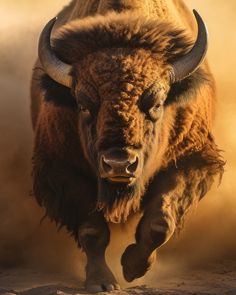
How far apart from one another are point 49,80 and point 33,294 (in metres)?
1.66

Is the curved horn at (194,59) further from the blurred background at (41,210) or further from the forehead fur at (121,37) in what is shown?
the blurred background at (41,210)

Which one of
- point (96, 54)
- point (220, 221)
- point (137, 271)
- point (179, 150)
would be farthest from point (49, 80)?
point (220, 221)

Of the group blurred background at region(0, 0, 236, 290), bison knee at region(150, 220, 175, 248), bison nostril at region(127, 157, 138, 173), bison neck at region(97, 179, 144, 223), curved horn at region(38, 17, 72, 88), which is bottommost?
blurred background at region(0, 0, 236, 290)

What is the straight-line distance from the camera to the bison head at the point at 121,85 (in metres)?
6.75

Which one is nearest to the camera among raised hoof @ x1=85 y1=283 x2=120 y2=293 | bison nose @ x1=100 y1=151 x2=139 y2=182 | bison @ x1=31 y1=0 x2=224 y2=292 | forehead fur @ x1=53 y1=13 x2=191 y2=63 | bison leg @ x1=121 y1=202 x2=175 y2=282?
bison nose @ x1=100 y1=151 x2=139 y2=182

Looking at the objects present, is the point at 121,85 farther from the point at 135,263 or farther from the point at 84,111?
the point at 135,263

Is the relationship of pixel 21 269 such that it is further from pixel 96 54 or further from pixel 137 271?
pixel 96 54

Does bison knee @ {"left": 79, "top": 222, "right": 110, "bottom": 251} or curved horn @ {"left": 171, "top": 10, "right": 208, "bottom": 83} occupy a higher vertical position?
curved horn @ {"left": 171, "top": 10, "right": 208, "bottom": 83}

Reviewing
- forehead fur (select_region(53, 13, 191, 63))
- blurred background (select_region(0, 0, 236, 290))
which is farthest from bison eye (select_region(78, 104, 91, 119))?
blurred background (select_region(0, 0, 236, 290))

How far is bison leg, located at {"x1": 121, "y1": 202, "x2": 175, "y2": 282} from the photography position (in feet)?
23.6

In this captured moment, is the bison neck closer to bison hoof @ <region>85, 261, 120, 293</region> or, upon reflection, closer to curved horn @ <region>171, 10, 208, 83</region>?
bison hoof @ <region>85, 261, 120, 293</region>

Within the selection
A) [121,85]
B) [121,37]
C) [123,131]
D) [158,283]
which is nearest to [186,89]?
[121,37]

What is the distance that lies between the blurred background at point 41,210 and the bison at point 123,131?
0.60 m

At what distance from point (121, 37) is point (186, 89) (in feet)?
2.03
